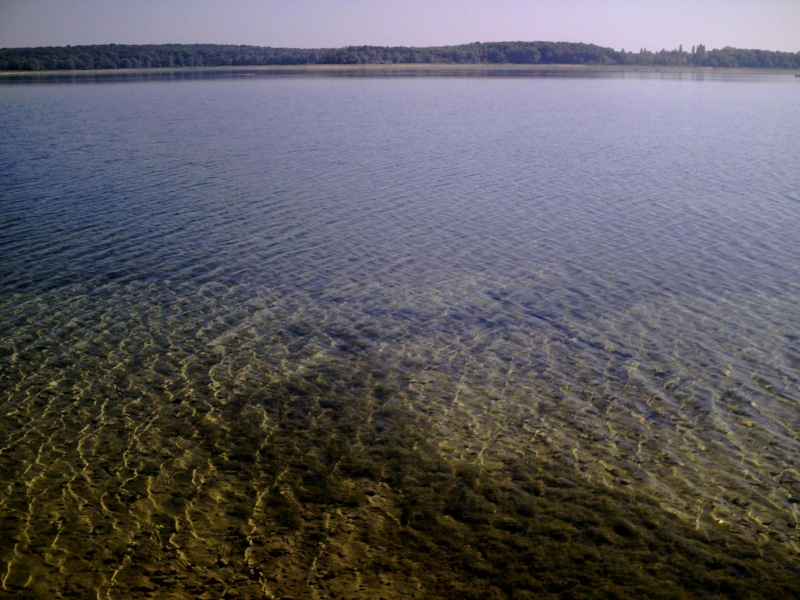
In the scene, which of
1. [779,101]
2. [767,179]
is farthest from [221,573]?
[779,101]

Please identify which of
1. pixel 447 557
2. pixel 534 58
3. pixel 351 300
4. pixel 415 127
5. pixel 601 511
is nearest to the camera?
pixel 447 557

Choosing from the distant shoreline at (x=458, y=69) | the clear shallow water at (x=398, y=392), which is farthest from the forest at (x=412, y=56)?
the clear shallow water at (x=398, y=392)

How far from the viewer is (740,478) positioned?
22.1 ft

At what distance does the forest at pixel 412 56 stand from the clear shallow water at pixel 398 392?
140404mm

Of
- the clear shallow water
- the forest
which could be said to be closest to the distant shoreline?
the forest

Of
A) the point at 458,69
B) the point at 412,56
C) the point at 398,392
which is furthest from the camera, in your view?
the point at 412,56

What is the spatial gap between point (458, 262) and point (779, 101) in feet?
200

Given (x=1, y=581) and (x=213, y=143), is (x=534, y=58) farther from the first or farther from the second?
(x=1, y=581)

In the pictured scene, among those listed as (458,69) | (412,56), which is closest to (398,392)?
(458,69)

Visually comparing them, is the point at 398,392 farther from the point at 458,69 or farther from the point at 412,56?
the point at 412,56

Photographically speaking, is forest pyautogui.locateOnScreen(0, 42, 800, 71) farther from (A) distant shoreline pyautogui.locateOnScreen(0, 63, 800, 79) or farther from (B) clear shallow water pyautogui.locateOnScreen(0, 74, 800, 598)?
(B) clear shallow water pyautogui.locateOnScreen(0, 74, 800, 598)

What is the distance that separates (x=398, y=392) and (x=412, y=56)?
18441cm

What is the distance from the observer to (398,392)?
8.63m

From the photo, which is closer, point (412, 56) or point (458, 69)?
point (458, 69)
